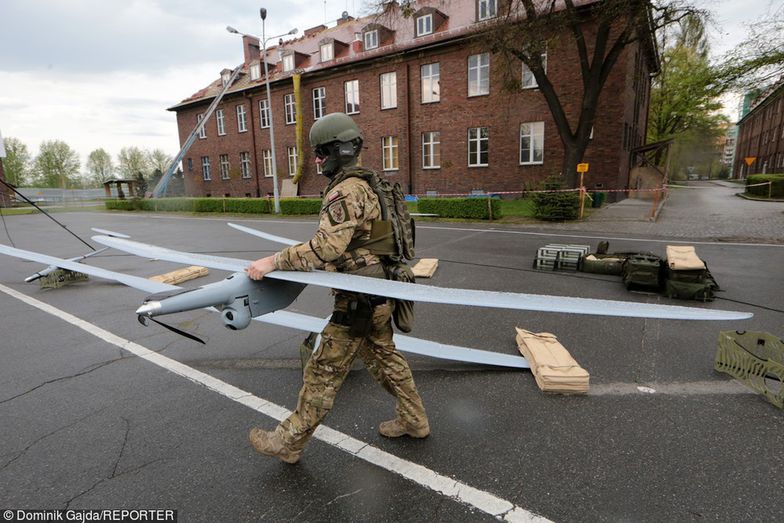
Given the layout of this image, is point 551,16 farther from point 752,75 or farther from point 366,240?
point 366,240

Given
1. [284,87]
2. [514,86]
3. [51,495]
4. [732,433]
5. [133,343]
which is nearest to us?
[51,495]

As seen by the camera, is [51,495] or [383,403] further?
[383,403]

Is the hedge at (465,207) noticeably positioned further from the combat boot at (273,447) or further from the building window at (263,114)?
the building window at (263,114)

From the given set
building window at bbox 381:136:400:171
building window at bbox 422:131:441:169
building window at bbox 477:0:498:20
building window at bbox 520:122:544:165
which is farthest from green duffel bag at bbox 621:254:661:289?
building window at bbox 381:136:400:171

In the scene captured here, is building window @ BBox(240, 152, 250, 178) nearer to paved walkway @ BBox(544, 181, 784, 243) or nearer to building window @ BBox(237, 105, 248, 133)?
building window @ BBox(237, 105, 248, 133)

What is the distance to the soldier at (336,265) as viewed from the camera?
2.31 m

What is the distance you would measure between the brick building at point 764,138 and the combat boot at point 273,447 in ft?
172

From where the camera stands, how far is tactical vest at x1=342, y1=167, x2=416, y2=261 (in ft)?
8.18

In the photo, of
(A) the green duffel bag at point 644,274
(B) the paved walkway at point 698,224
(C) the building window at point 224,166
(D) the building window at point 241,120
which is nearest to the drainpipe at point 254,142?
(D) the building window at point 241,120

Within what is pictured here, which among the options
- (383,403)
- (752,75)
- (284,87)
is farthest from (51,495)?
(284,87)

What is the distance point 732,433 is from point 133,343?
567 cm

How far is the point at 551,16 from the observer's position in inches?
605

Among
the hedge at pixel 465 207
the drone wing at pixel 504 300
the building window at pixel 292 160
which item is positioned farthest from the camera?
the building window at pixel 292 160

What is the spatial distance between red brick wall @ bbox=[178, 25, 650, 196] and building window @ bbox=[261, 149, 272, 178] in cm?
123
